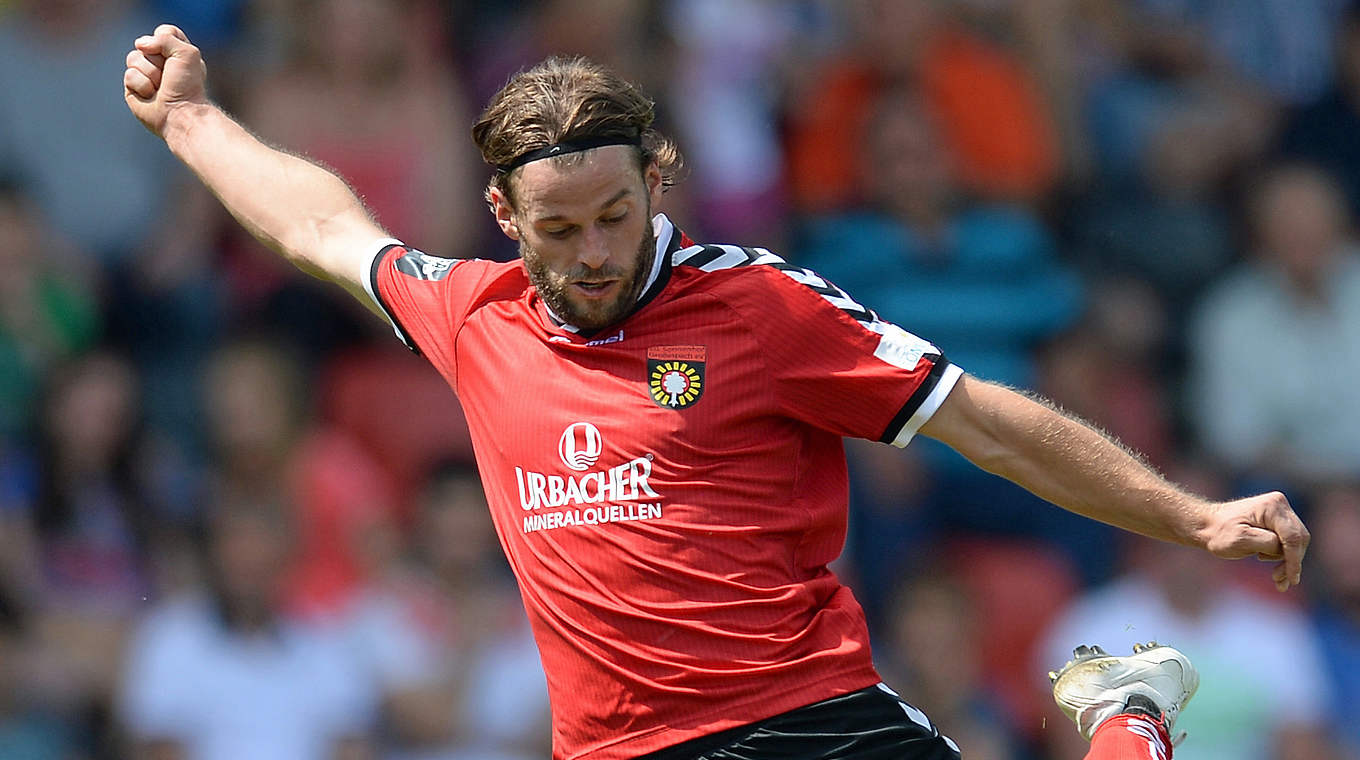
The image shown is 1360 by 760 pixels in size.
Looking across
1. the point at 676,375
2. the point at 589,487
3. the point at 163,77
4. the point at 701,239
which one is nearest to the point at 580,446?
the point at 589,487

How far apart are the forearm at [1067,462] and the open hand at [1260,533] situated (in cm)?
4

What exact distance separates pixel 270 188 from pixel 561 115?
40.9 inches

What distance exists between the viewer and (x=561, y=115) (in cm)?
451

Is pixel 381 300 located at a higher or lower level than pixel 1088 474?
higher

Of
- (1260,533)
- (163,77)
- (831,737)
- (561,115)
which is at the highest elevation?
(163,77)

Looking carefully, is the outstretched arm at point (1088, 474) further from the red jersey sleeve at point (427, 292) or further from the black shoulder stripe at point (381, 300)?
the black shoulder stripe at point (381, 300)

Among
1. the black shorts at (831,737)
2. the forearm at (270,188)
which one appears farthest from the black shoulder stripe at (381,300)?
the black shorts at (831,737)

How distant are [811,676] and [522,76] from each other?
156 centimetres

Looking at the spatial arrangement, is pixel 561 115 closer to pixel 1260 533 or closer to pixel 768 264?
pixel 768 264

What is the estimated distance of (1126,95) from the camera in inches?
416

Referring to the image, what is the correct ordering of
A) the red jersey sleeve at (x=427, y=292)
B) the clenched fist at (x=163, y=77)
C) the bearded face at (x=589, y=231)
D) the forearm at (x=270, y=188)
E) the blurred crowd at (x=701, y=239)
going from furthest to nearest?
the blurred crowd at (x=701, y=239), the clenched fist at (x=163, y=77), the forearm at (x=270, y=188), the red jersey sleeve at (x=427, y=292), the bearded face at (x=589, y=231)

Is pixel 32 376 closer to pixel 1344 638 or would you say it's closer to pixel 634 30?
pixel 634 30

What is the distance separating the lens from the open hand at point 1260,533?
14.8 feet

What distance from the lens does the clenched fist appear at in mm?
5328
